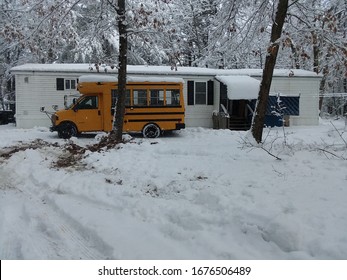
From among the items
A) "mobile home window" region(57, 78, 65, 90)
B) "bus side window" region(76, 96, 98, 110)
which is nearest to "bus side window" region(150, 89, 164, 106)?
"bus side window" region(76, 96, 98, 110)

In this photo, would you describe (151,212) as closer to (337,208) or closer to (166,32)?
(337,208)

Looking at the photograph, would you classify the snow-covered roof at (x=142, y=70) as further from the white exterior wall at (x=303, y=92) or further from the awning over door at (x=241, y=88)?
the awning over door at (x=241, y=88)

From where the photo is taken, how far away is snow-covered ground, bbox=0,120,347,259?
4.43 m

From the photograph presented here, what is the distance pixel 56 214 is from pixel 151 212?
1.52 metres

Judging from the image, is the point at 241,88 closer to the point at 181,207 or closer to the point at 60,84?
the point at 60,84

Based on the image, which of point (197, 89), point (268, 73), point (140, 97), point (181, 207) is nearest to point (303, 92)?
point (197, 89)

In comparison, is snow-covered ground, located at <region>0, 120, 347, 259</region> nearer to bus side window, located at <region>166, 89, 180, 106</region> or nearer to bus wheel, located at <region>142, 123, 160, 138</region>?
bus wheel, located at <region>142, 123, 160, 138</region>

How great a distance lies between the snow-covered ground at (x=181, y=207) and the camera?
443cm

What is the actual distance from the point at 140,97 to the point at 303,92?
11.4m

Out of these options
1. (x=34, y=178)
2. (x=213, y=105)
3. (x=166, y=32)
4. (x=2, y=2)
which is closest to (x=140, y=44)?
(x=166, y=32)

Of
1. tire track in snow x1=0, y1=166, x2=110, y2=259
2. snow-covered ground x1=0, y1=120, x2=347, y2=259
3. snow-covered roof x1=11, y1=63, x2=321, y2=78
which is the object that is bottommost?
tire track in snow x1=0, y1=166, x2=110, y2=259

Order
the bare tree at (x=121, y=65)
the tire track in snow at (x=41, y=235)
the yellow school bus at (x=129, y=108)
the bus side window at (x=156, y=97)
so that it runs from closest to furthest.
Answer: the tire track in snow at (x=41, y=235) < the bare tree at (x=121, y=65) < the yellow school bus at (x=129, y=108) < the bus side window at (x=156, y=97)

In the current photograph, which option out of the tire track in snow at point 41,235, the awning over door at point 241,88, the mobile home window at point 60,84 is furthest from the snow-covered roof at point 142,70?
the tire track in snow at point 41,235

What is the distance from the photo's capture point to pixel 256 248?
14.6 feet
